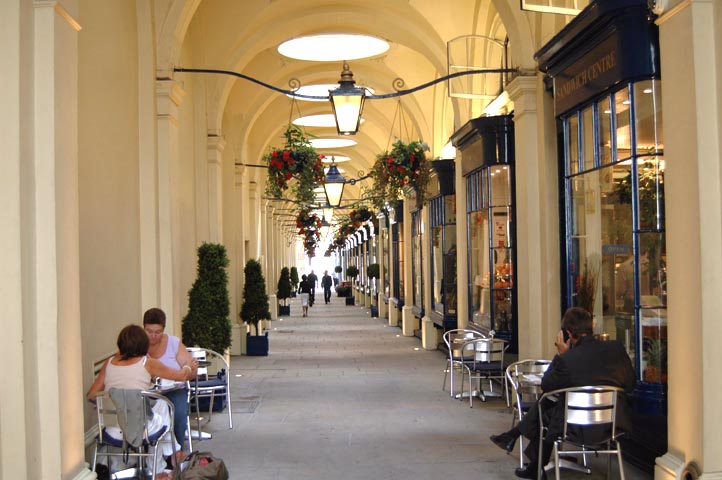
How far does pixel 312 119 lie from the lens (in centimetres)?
2186

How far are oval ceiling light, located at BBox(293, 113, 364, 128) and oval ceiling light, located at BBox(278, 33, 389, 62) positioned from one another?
6092mm

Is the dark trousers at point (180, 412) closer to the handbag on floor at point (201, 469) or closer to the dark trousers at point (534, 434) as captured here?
the handbag on floor at point (201, 469)

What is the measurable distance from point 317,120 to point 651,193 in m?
16.6

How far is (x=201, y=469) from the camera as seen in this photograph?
5.50 metres

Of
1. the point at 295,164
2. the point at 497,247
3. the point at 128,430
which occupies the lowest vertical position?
the point at 128,430

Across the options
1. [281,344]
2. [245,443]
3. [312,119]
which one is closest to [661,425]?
[245,443]

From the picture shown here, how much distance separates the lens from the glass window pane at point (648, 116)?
234 inches

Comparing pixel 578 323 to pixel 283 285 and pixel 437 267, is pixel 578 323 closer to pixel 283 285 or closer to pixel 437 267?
pixel 437 267

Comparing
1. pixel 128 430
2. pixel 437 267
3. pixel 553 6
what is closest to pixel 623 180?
pixel 553 6

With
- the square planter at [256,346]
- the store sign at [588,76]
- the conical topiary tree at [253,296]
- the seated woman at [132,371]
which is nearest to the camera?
the seated woman at [132,371]

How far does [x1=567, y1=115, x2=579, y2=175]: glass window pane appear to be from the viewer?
7.37 metres

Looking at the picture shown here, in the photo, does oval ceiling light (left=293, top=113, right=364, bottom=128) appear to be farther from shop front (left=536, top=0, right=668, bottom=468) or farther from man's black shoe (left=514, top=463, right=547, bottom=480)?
man's black shoe (left=514, top=463, right=547, bottom=480)

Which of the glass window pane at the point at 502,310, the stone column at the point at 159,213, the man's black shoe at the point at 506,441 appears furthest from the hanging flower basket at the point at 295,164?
the man's black shoe at the point at 506,441

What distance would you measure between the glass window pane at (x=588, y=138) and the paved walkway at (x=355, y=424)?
98.3 inches
